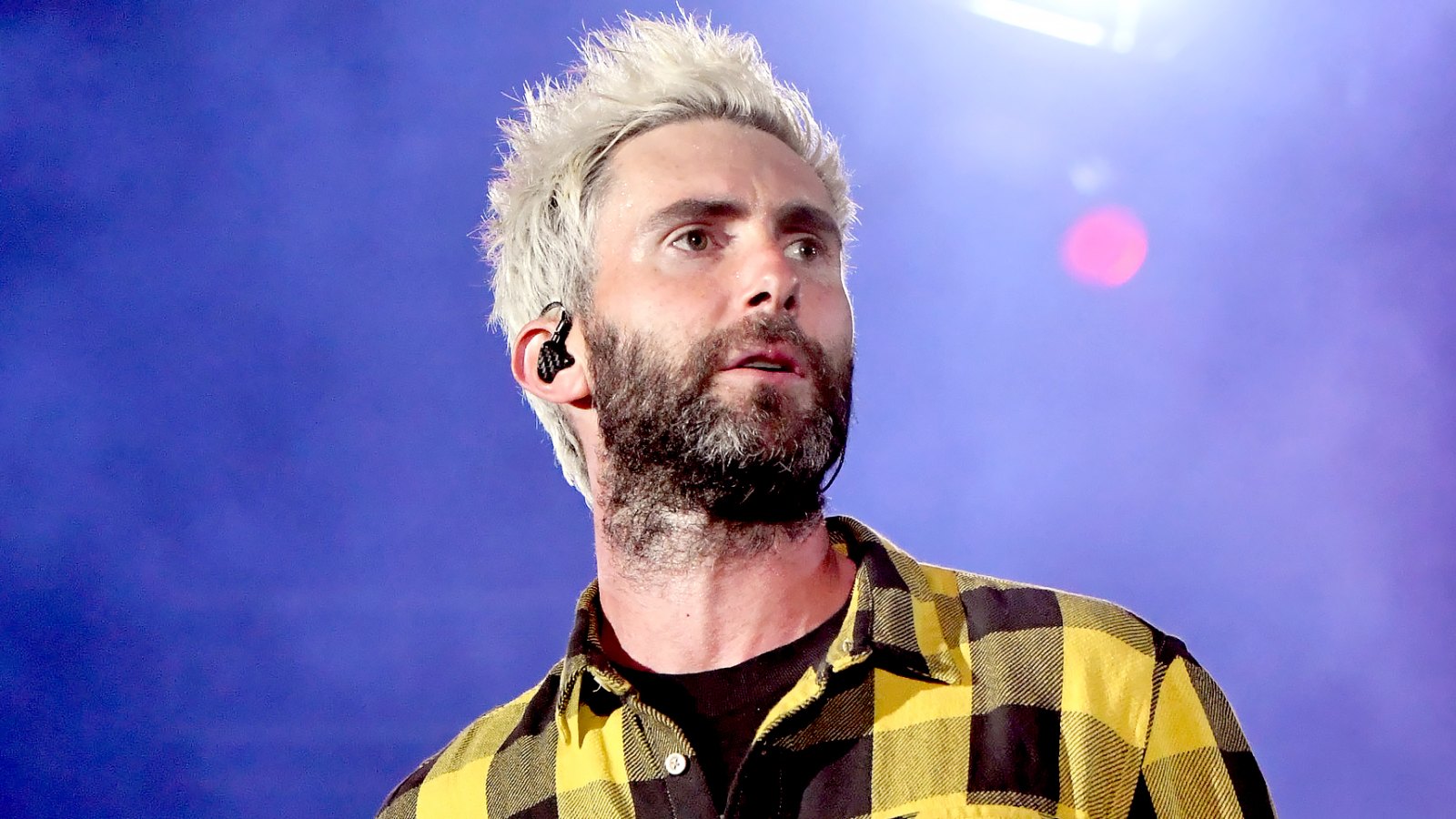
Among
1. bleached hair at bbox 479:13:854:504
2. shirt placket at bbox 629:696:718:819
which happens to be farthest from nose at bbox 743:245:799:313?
shirt placket at bbox 629:696:718:819

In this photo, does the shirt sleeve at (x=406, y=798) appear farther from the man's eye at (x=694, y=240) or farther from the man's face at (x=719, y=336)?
the man's eye at (x=694, y=240)

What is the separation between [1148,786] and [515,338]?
5.65ft

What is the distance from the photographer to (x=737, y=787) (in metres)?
1.87

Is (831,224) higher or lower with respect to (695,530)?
higher

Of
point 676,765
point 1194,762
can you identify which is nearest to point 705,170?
point 676,765

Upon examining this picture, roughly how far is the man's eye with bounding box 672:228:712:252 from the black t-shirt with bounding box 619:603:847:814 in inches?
32.6

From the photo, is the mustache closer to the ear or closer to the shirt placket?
the ear

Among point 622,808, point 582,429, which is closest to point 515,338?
point 582,429

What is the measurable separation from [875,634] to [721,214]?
0.96 meters

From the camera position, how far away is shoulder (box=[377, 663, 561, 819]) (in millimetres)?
2373

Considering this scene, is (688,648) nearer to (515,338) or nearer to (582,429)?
(582,429)

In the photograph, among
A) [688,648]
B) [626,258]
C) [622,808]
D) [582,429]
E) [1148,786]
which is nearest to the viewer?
[1148,786]

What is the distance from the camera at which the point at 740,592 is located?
2225mm

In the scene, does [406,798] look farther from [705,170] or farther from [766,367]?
[705,170]
